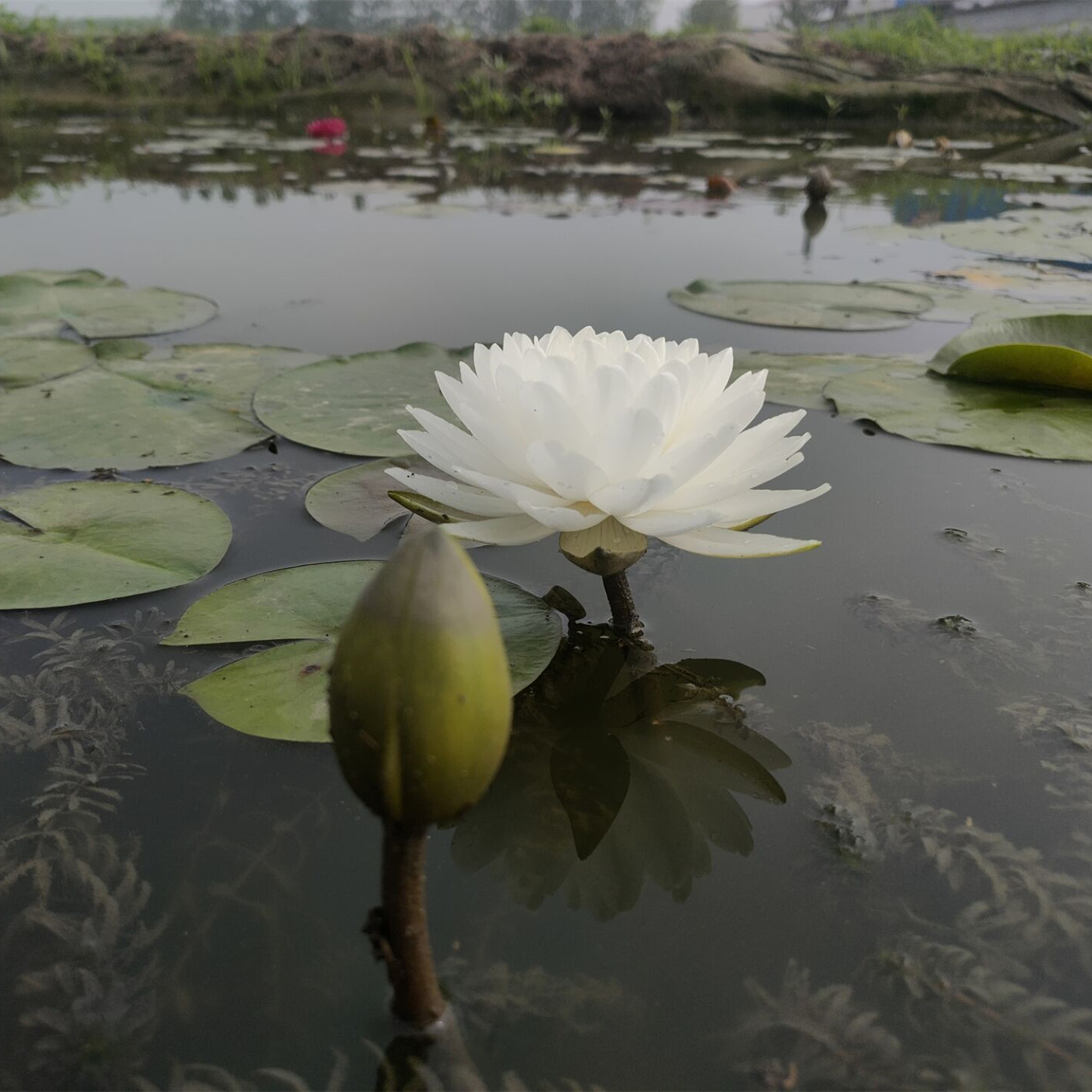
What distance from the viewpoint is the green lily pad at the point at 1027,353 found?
6.22 feet

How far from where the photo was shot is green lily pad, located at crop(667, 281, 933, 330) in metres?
2.61

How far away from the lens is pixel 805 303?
110 inches

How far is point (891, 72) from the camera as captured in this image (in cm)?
1110

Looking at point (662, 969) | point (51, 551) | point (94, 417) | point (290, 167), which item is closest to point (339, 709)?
point (662, 969)

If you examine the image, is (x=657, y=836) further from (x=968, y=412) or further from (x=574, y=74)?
(x=574, y=74)

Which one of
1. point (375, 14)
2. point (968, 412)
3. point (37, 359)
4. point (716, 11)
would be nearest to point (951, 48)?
point (716, 11)

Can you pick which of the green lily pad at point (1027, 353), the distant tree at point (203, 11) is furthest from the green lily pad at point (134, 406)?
the distant tree at point (203, 11)

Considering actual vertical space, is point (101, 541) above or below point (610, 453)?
below

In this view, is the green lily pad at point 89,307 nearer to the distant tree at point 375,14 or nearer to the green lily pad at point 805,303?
the green lily pad at point 805,303

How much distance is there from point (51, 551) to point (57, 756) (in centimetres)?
49

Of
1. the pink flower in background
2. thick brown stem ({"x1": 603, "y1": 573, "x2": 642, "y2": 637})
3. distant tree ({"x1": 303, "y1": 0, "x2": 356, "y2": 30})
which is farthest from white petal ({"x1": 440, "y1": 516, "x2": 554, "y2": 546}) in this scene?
distant tree ({"x1": 303, "y1": 0, "x2": 356, "y2": 30})

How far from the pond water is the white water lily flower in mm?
219

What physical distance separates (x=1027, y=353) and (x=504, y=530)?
1.49m

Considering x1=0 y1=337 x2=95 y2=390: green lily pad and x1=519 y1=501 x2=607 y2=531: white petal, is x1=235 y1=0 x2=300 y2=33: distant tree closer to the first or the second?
x1=0 y1=337 x2=95 y2=390: green lily pad
